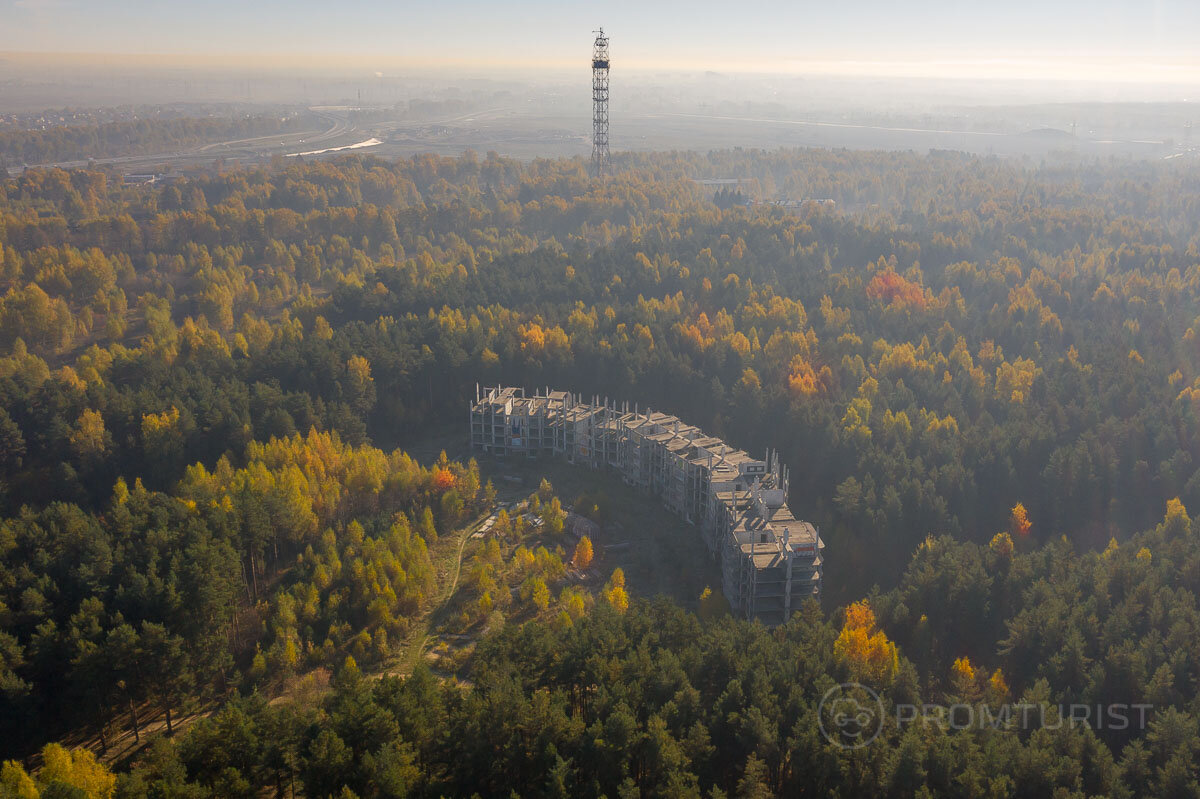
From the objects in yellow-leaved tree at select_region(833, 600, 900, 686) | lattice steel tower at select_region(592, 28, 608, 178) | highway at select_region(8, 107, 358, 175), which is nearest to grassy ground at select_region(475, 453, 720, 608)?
yellow-leaved tree at select_region(833, 600, 900, 686)

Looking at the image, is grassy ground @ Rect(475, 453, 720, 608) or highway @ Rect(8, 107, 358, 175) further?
highway @ Rect(8, 107, 358, 175)

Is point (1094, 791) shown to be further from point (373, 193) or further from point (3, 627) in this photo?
point (373, 193)

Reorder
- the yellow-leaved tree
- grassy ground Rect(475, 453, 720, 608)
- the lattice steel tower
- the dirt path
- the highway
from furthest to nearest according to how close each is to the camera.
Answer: the highway → the lattice steel tower → grassy ground Rect(475, 453, 720, 608) → the dirt path → the yellow-leaved tree

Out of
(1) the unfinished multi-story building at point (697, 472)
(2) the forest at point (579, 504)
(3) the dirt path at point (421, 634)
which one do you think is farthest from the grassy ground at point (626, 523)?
(3) the dirt path at point (421, 634)

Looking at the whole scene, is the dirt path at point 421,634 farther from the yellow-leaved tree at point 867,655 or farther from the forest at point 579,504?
the yellow-leaved tree at point 867,655

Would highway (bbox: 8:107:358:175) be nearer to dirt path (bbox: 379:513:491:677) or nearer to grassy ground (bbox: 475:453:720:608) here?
grassy ground (bbox: 475:453:720:608)

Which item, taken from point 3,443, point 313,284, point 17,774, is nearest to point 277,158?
point 313,284

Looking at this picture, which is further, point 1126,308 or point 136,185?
point 136,185
